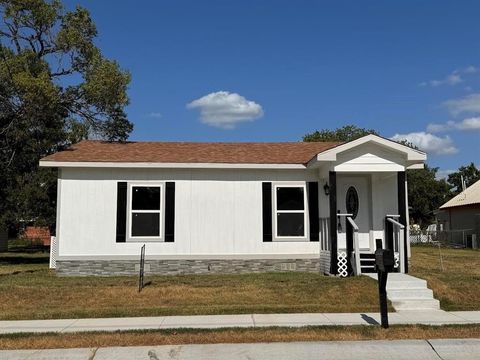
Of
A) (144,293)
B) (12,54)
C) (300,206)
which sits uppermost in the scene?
(12,54)

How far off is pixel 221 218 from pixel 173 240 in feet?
5.06

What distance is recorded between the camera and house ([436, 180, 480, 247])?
34.9m

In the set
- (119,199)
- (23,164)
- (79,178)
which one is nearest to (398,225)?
(119,199)

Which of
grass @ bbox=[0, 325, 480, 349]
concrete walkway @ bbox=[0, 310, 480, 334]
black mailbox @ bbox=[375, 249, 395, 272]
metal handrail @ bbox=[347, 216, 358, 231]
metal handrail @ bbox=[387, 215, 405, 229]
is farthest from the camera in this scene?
metal handrail @ bbox=[387, 215, 405, 229]

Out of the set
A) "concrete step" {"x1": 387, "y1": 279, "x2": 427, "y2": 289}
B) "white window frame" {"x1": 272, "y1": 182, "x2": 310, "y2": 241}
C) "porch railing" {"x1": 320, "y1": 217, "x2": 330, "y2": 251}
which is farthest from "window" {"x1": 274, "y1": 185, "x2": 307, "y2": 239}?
"concrete step" {"x1": 387, "y1": 279, "x2": 427, "y2": 289}

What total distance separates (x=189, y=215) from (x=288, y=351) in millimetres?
8616

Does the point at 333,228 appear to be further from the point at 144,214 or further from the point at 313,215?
the point at 144,214

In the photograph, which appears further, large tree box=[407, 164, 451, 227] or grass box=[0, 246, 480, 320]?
large tree box=[407, 164, 451, 227]

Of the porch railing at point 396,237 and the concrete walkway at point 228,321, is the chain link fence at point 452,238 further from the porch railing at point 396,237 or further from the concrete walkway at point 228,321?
the concrete walkway at point 228,321

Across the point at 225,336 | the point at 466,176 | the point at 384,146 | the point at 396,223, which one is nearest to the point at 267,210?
the point at 396,223

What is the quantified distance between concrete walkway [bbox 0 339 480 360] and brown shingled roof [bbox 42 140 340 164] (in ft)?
27.8

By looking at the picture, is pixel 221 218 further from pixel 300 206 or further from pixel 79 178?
pixel 79 178

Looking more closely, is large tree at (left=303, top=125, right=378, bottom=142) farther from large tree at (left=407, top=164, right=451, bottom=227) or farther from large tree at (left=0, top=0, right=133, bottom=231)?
large tree at (left=0, top=0, right=133, bottom=231)

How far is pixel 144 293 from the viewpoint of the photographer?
1239cm
